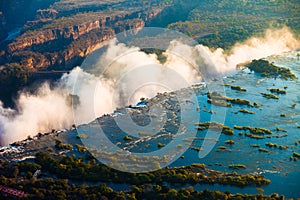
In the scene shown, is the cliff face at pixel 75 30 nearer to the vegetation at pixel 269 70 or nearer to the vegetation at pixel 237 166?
the vegetation at pixel 269 70

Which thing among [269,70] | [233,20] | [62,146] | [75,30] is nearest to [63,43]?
[75,30]

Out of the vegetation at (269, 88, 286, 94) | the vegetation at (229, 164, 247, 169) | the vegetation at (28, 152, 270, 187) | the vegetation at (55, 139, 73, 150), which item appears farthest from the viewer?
the vegetation at (269, 88, 286, 94)

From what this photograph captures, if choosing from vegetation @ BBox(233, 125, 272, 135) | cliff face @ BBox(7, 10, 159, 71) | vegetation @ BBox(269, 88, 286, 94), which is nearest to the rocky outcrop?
cliff face @ BBox(7, 10, 159, 71)

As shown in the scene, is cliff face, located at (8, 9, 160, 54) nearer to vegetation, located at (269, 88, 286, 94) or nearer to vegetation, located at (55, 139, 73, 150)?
vegetation, located at (55, 139, 73, 150)

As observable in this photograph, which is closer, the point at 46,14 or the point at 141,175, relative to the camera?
the point at 141,175

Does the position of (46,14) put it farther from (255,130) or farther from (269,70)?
(255,130)

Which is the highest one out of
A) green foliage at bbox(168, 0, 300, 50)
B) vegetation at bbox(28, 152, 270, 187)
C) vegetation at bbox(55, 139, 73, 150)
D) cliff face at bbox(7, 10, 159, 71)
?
green foliage at bbox(168, 0, 300, 50)

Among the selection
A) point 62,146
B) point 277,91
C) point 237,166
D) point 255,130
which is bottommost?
point 237,166

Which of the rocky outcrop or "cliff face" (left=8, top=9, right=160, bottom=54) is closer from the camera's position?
"cliff face" (left=8, top=9, right=160, bottom=54)

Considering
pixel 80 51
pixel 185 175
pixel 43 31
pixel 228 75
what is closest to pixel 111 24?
pixel 43 31

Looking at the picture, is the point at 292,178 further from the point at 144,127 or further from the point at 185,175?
the point at 144,127
